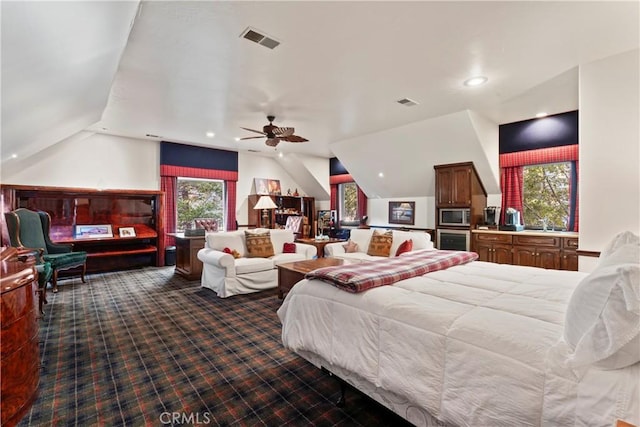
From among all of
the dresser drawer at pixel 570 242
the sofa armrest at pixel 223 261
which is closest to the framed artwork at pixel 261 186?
the sofa armrest at pixel 223 261

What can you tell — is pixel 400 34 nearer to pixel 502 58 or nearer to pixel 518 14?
pixel 518 14

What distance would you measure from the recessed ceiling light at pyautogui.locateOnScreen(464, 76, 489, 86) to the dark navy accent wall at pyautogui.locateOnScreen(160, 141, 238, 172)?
5514mm

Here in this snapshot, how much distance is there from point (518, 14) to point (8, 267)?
4.04 meters

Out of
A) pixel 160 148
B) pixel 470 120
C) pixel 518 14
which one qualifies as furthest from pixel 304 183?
pixel 518 14

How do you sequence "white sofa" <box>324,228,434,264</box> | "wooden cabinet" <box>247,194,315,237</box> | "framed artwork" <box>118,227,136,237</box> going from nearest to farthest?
1. "white sofa" <box>324,228,434,264</box>
2. "framed artwork" <box>118,227,136,237</box>
3. "wooden cabinet" <box>247,194,315,237</box>

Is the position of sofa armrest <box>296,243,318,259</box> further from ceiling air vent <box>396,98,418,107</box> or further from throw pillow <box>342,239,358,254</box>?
ceiling air vent <box>396,98,418,107</box>

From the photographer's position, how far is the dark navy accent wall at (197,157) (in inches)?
257

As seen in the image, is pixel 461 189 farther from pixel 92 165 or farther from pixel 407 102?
pixel 92 165

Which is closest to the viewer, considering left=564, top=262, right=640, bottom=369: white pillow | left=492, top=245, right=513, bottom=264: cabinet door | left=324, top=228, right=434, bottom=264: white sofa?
left=564, top=262, right=640, bottom=369: white pillow

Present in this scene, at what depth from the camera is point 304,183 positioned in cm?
871

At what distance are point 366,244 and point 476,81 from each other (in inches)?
114

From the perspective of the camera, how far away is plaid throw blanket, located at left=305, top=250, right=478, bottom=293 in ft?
6.22

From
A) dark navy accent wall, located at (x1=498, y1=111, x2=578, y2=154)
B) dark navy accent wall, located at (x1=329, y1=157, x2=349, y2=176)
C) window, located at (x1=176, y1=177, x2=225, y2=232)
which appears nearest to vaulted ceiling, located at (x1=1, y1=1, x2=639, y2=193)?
dark navy accent wall, located at (x1=498, y1=111, x2=578, y2=154)

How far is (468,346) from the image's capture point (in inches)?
50.0
